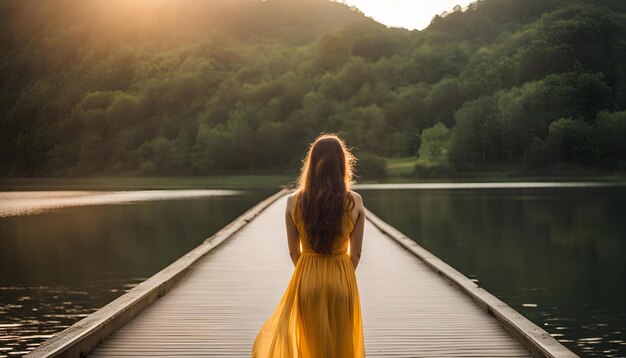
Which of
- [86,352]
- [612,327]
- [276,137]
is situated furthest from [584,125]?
[86,352]

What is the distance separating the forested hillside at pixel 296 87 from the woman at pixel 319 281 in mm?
83458

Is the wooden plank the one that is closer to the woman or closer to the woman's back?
the woman

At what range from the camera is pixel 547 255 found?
18188 mm

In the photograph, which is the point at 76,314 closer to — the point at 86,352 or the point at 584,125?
the point at 86,352

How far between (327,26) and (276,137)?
201 feet

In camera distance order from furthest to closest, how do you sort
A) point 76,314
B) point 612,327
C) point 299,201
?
1. point 76,314
2. point 612,327
3. point 299,201

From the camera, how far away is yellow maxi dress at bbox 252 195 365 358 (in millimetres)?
4430

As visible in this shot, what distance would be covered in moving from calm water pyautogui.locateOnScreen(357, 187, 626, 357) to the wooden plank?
1.65 m

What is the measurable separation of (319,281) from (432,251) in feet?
50.4

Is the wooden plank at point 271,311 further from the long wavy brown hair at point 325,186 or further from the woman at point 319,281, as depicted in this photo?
the long wavy brown hair at point 325,186

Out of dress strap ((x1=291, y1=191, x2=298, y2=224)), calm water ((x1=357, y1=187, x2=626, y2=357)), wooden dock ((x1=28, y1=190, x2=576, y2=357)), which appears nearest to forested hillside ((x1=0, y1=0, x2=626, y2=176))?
calm water ((x1=357, y1=187, x2=626, y2=357))

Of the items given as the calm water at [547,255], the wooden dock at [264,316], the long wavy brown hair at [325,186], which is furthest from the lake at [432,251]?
the long wavy brown hair at [325,186]

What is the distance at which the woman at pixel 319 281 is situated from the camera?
4.24 m

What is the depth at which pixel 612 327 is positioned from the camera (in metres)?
10.1
